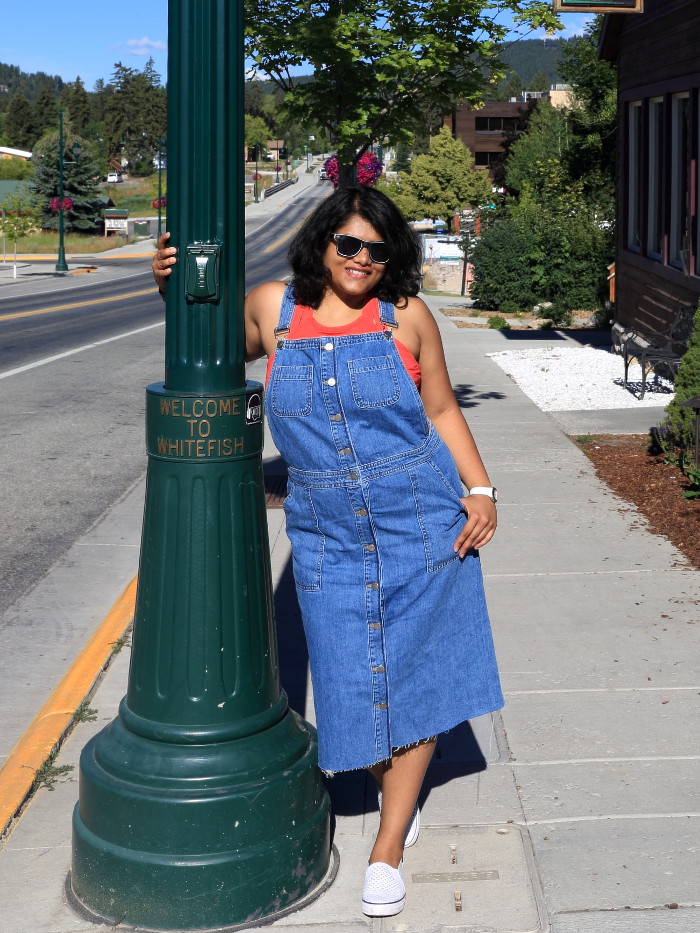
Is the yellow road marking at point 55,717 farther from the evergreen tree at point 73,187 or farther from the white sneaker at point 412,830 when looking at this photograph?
the evergreen tree at point 73,187

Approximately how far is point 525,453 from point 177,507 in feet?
22.5

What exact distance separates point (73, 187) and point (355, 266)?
74.7m

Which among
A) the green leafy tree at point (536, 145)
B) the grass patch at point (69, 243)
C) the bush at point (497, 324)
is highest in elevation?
the green leafy tree at point (536, 145)

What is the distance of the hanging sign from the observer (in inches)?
444

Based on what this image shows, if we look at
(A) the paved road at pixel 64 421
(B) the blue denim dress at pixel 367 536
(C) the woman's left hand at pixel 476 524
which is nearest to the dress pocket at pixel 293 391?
(B) the blue denim dress at pixel 367 536

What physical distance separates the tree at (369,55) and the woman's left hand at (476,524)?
19.2ft

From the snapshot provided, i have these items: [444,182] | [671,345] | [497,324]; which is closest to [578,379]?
[671,345]

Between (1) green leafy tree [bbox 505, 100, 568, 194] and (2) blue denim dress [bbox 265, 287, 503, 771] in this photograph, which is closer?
(2) blue denim dress [bbox 265, 287, 503, 771]

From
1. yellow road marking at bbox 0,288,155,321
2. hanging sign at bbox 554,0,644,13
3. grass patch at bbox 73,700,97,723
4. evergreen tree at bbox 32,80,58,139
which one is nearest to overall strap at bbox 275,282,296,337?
grass patch at bbox 73,700,97,723

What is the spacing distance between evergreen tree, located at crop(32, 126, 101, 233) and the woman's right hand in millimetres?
72404

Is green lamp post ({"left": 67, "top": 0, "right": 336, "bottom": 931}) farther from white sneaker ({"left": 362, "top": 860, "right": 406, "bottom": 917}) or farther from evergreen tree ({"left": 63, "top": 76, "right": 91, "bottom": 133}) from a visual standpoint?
evergreen tree ({"left": 63, "top": 76, "right": 91, "bottom": 133})

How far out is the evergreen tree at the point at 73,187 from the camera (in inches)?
2891

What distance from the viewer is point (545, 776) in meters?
3.95

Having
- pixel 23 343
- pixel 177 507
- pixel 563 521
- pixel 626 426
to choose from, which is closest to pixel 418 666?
pixel 177 507
